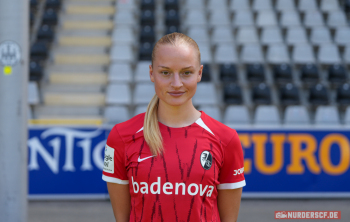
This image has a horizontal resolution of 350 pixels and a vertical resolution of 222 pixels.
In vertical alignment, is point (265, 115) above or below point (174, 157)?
below

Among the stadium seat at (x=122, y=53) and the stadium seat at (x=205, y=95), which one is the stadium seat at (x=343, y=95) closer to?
the stadium seat at (x=205, y=95)

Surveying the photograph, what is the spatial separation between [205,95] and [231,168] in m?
6.26

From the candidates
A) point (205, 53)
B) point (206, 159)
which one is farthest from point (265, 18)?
point (206, 159)

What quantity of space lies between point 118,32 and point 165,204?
854 cm

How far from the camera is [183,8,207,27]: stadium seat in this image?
1005cm

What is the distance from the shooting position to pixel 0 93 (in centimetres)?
297

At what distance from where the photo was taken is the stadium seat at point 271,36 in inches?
373

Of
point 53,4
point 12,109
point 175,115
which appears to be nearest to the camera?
point 175,115

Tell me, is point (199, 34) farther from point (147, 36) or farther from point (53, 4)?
point (53, 4)

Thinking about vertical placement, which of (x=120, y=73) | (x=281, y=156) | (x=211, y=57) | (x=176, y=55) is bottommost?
(x=281, y=156)

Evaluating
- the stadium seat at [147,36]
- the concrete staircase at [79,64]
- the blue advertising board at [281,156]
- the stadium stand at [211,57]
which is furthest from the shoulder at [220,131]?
the stadium seat at [147,36]

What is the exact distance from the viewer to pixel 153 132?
1455 millimetres

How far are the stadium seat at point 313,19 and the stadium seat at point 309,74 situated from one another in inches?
84.7

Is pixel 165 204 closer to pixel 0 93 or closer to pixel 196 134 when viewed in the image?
pixel 196 134
